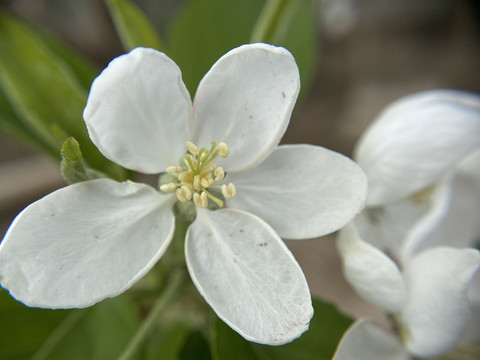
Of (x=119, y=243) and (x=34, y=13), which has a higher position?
(x=119, y=243)

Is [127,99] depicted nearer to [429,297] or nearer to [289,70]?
[289,70]

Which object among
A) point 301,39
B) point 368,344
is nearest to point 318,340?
point 368,344

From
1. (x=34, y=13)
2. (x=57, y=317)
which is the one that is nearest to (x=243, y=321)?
(x=57, y=317)

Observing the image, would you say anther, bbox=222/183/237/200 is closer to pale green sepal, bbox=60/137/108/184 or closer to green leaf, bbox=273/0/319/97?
pale green sepal, bbox=60/137/108/184

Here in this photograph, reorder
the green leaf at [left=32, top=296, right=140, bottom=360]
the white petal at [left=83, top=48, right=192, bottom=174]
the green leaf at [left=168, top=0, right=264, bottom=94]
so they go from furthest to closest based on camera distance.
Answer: the green leaf at [left=168, top=0, right=264, bottom=94]
the green leaf at [left=32, top=296, right=140, bottom=360]
the white petal at [left=83, top=48, right=192, bottom=174]

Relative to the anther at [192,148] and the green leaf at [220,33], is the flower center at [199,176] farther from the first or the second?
the green leaf at [220,33]

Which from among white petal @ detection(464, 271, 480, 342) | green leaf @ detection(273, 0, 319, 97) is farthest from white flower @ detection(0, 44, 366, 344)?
green leaf @ detection(273, 0, 319, 97)
